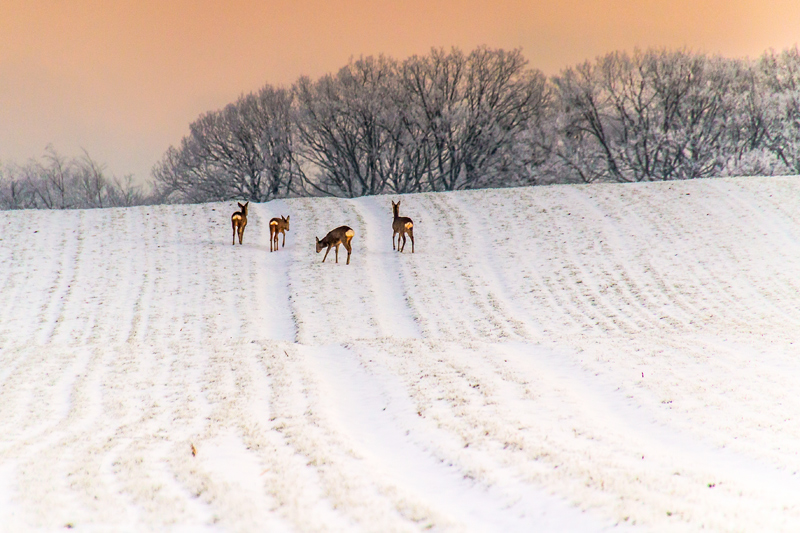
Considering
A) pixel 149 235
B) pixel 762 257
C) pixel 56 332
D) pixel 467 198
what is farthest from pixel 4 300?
pixel 762 257

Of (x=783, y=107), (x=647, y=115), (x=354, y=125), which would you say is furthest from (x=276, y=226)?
(x=783, y=107)

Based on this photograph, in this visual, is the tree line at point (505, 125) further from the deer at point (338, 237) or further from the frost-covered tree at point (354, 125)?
the deer at point (338, 237)

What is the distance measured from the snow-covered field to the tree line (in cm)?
1712

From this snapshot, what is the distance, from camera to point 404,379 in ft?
32.2

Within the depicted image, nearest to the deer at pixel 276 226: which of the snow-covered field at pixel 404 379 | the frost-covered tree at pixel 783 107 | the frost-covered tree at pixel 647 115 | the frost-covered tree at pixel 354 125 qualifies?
the snow-covered field at pixel 404 379

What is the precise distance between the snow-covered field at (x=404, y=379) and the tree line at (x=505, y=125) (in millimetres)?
17119

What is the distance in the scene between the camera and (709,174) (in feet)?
135

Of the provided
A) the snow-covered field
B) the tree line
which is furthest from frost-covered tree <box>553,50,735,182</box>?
the snow-covered field

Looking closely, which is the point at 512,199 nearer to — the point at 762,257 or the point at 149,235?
the point at 762,257

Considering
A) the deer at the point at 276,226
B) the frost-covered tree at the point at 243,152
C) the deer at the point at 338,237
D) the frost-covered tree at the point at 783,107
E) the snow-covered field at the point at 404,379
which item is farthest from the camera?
the frost-covered tree at the point at 243,152

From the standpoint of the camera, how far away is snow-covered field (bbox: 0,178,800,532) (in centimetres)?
498

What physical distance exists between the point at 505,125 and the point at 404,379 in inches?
1412

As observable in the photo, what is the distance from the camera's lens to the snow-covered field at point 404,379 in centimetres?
498

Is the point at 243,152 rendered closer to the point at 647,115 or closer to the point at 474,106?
the point at 474,106
